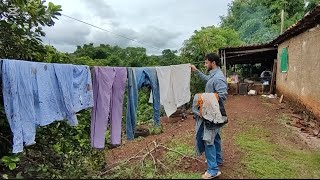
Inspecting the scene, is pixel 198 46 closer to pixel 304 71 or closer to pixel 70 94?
pixel 304 71

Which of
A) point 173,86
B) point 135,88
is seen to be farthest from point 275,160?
point 135,88

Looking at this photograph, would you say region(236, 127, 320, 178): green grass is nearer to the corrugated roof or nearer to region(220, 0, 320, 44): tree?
the corrugated roof

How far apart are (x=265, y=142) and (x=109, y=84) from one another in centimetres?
364

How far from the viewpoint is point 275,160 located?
18.1 ft

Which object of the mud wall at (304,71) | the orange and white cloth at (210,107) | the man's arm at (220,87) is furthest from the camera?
the mud wall at (304,71)

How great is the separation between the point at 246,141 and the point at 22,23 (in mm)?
4669

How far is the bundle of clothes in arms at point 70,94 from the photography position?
380cm

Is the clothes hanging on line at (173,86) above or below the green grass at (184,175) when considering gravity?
above

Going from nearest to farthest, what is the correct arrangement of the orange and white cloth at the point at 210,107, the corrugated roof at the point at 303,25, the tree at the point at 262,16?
the orange and white cloth at the point at 210,107, the corrugated roof at the point at 303,25, the tree at the point at 262,16

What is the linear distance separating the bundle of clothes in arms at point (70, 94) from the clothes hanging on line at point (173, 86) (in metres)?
0.03

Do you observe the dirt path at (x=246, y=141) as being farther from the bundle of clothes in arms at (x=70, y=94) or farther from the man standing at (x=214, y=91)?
the bundle of clothes in arms at (x=70, y=94)

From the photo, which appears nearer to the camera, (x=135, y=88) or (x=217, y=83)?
(x=217, y=83)

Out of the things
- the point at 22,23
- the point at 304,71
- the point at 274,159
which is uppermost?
the point at 22,23

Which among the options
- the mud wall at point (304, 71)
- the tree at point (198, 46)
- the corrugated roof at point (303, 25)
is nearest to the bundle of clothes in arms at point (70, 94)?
the corrugated roof at point (303, 25)
